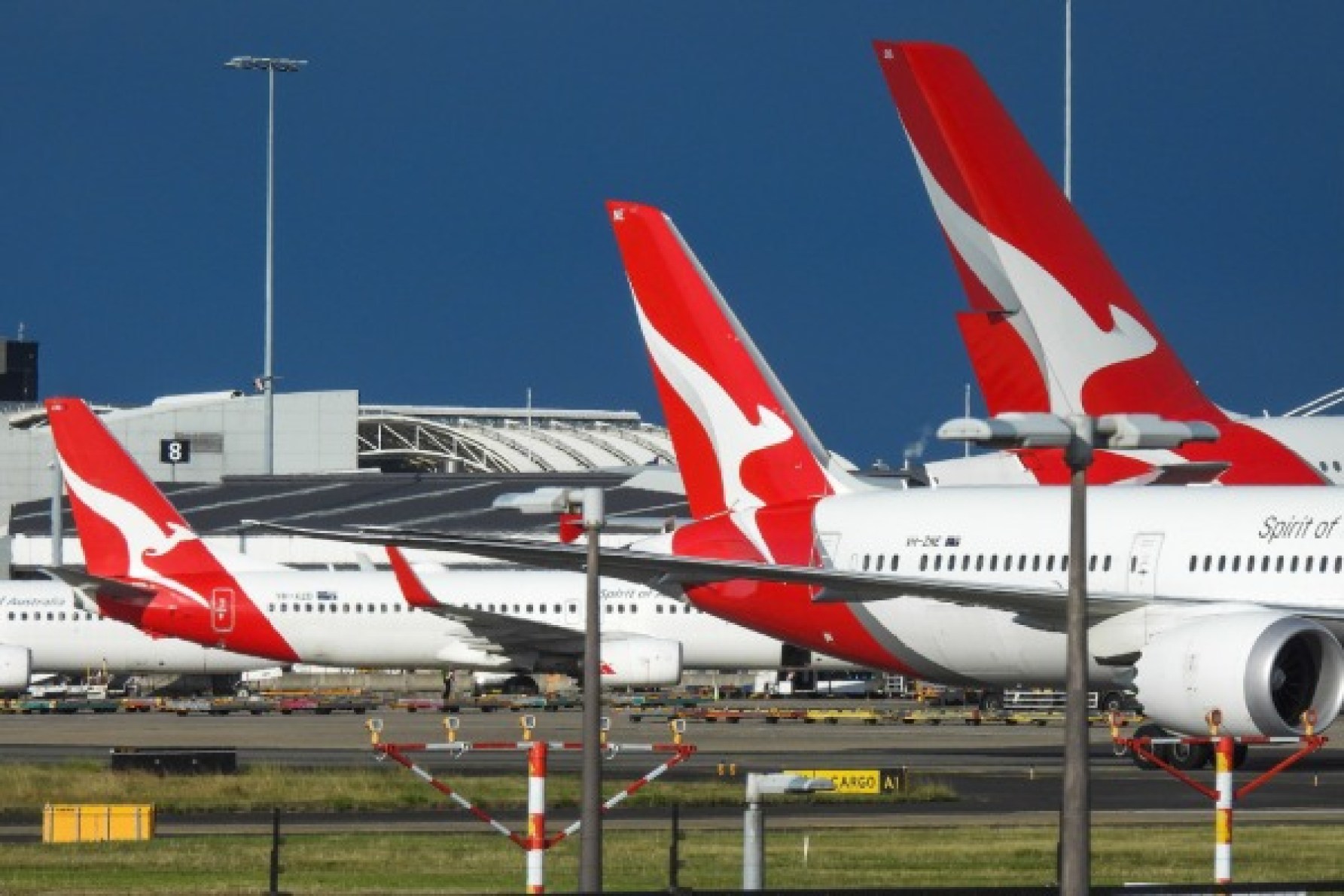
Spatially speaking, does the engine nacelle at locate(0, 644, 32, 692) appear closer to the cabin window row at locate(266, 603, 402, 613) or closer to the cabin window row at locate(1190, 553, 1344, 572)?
the cabin window row at locate(266, 603, 402, 613)

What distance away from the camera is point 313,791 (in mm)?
32500

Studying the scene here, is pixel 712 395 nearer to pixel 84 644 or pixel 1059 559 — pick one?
pixel 1059 559

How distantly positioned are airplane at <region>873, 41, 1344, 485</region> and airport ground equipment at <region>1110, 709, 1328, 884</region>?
17.3ft

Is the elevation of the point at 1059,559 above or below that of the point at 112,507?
below

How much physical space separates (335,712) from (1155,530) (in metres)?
30.0

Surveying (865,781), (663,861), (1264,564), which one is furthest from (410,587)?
(663,861)

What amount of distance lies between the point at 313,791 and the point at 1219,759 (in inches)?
535

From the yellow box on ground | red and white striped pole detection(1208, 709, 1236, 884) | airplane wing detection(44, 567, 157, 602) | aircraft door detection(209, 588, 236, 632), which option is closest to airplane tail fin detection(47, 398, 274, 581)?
airplane wing detection(44, 567, 157, 602)

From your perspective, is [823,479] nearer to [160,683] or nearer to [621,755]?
[621,755]

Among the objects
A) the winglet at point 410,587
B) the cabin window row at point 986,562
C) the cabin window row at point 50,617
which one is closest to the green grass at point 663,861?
the cabin window row at point 986,562

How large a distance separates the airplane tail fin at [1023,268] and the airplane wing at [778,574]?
17.9ft

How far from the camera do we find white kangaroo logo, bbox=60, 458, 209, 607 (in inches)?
2623

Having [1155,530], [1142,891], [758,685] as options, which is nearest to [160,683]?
[758,685]

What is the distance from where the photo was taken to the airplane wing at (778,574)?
3588cm
